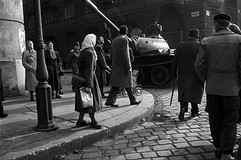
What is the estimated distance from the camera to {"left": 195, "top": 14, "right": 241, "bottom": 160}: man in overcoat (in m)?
3.21

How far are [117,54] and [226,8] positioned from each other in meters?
23.5

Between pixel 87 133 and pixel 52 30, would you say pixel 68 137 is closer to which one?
pixel 87 133

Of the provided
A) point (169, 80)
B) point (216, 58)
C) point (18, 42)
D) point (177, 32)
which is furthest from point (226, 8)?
point (216, 58)

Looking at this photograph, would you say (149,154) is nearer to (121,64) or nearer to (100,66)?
(121,64)

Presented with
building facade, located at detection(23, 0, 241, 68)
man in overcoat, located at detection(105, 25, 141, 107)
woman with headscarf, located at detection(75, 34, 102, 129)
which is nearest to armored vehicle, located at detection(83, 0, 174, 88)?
man in overcoat, located at detection(105, 25, 141, 107)

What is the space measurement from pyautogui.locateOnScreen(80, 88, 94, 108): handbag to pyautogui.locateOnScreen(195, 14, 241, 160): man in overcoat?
6.18 feet

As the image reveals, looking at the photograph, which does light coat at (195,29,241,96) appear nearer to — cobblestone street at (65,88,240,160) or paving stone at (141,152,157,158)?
cobblestone street at (65,88,240,160)

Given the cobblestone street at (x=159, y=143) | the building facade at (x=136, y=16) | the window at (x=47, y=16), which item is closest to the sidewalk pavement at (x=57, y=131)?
the cobblestone street at (x=159, y=143)

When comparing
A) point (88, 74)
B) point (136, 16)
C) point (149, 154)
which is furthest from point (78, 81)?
point (136, 16)

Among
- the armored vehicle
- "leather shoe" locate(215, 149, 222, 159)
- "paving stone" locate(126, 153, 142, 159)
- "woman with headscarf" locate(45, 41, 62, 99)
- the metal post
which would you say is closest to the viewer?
"leather shoe" locate(215, 149, 222, 159)

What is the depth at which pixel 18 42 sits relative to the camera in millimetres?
8906

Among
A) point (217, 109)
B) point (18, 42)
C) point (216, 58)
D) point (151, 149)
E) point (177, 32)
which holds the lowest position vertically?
point (151, 149)

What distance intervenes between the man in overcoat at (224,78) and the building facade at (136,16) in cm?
1954

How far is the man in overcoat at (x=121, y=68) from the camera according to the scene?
20.3ft
